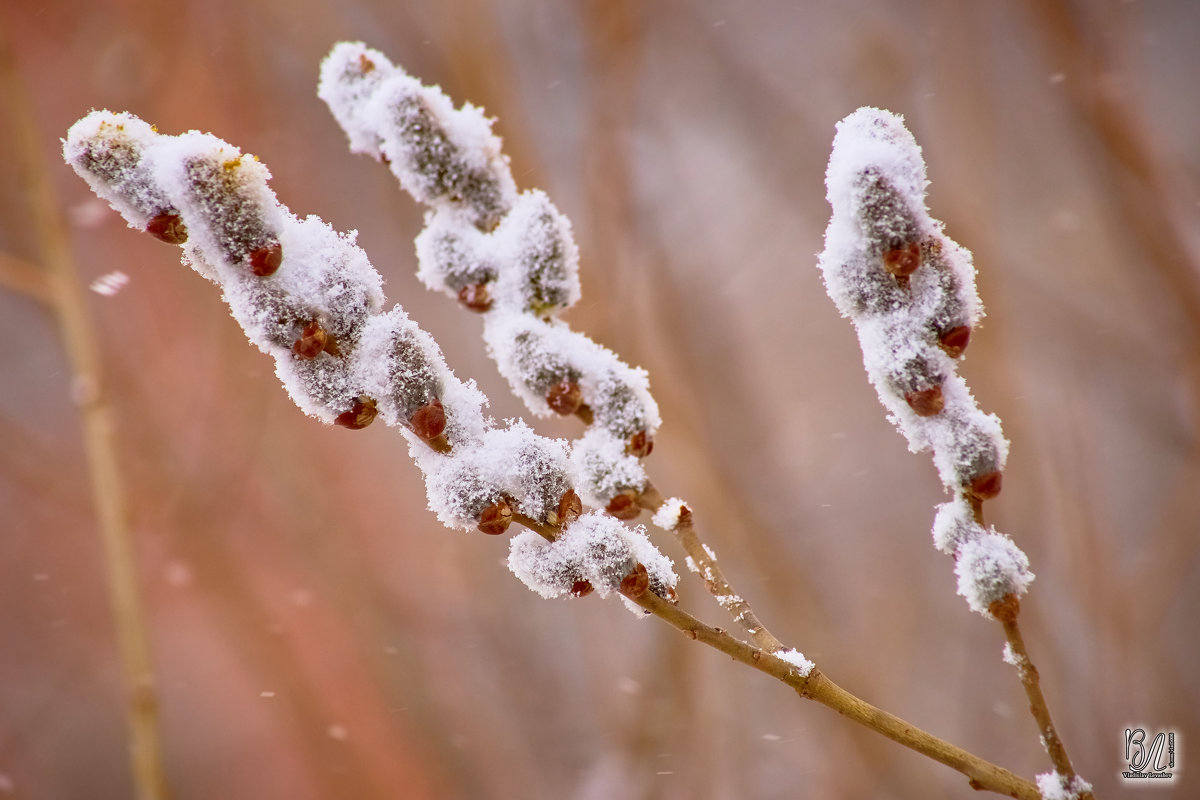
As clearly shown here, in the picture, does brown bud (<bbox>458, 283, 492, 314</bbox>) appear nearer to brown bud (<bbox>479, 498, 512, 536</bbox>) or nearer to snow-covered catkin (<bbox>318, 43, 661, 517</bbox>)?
snow-covered catkin (<bbox>318, 43, 661, 517</bbox>)

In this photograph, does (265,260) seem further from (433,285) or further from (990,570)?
(990,570)

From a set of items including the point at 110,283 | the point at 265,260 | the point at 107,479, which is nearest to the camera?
the point at 265,260

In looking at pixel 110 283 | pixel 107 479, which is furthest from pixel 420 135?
pixel 110 283

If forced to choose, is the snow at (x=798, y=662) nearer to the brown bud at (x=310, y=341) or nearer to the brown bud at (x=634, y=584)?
the brown bud at (x=634, y=584)

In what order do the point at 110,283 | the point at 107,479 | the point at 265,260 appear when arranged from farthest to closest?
1. the point at 110,283
2. the point at 107,479
3. the point at 265,260

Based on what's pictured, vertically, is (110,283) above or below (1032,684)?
above

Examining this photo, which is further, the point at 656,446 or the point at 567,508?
the point at 656,446
